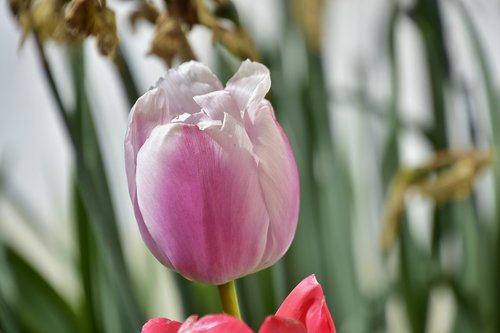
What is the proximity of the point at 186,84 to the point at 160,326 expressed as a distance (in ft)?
0.19

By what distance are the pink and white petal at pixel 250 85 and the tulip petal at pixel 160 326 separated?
0.05 meters

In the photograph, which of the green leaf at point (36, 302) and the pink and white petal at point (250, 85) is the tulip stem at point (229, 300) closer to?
the pink and white petal at point (250, 85)

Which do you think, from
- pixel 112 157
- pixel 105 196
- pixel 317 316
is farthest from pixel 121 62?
pixel 112 157

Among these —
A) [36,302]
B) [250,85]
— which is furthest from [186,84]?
[36,302]

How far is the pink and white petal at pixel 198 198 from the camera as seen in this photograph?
0.15 meters

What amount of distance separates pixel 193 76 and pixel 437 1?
14.6 inches

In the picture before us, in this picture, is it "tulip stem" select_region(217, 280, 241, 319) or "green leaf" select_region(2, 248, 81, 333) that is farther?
"green leaf" select_region(2, 248, 81, 333)

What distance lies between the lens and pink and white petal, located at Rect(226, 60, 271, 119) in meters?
0.16

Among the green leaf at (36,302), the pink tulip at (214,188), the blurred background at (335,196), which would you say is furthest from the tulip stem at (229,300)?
the green leaf at (36,302)

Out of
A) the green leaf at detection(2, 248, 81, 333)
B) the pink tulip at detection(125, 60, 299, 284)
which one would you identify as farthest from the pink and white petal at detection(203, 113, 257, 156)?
the green leaf at detection(2, 248, 81, 333)

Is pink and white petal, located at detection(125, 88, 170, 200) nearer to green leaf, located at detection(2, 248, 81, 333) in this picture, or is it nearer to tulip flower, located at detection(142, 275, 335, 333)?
tulip flower, located at detection(142, 275, 335, 333)

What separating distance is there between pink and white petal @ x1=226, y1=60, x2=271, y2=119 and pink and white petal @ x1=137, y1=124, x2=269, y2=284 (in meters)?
0.01

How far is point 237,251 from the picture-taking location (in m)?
0.15

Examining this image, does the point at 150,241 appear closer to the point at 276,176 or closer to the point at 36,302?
the point at 276,176
